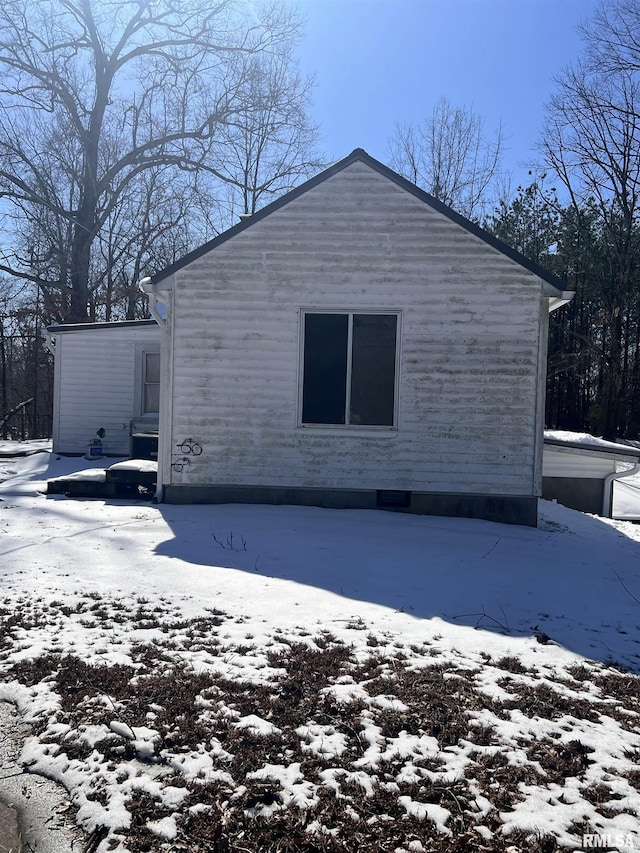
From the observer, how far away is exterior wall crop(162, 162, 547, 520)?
352 inches

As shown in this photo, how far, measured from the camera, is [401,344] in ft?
29.5

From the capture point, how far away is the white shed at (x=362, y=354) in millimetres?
8938

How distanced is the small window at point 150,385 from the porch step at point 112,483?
4902 mm

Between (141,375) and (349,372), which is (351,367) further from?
(141,375)

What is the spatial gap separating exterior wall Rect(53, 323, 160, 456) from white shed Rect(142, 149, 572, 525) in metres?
6.65

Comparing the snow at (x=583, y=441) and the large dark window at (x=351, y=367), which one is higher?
the large dark window at (x=351, y=367)

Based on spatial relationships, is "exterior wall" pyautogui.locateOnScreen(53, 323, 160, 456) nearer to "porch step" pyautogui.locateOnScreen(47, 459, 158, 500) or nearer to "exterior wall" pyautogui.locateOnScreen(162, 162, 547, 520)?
"porch step" pyautogui.locateOnScreen(47, 459, 158, 500)

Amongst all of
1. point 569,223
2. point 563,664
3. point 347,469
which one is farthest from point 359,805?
point 569,223

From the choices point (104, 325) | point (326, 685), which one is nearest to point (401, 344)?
point (326, 685)

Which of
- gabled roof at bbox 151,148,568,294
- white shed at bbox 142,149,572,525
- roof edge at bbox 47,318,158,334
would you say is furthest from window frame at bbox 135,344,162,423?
gabled roof at bbox 151,148,568,294

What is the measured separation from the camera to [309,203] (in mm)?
9047

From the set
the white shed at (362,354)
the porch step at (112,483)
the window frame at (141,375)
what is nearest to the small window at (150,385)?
the window frame at (141,375)

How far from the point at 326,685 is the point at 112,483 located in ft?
25.2

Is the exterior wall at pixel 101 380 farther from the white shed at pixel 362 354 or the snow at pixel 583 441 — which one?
the snow at pixel 583 441
